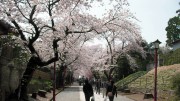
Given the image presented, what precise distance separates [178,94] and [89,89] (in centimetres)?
496

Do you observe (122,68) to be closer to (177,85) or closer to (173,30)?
Answer: (173,30)

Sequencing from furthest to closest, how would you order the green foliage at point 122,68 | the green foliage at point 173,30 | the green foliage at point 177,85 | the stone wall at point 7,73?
the green foliage at point 173,30
the green foliage at point 122,68
the stone wall at point 7,73
the green foliage at point 177,85

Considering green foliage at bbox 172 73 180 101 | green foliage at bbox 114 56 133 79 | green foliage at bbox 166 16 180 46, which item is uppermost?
green foliage at bbox 166 16 180 46

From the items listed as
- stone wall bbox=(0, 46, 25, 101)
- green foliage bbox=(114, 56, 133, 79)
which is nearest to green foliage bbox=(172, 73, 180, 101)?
stone wall bbox=(0, 46, 25, 101)

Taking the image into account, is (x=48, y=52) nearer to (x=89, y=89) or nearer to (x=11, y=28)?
(x=11, y=28)

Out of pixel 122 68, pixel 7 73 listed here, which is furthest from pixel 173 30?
pixel 7 73

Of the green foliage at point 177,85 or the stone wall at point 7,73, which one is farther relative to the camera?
the stone wall at point 7,73

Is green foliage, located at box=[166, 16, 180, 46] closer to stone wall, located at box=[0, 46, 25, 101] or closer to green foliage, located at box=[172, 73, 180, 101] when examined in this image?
stone wall, located at box=[0, 46, 25, 101]

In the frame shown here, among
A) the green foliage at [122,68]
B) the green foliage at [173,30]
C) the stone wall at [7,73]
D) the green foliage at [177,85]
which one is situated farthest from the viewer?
the green foliage at [173,30]

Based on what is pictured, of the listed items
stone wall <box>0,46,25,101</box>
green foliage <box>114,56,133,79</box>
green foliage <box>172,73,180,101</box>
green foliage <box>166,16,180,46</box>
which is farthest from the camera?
green foliage <box>166,16,180,46</box>

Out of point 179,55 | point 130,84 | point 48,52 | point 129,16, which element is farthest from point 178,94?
point 130,84

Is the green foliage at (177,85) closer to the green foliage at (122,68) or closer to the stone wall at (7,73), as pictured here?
the stone wall at (7,73)

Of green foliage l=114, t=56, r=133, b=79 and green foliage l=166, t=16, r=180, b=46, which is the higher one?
green foliage l=166, t=16, r=180, b=46

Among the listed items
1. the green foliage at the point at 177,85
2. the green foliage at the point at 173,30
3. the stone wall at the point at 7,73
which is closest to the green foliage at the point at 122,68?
the green foliage at the point at 173,30
